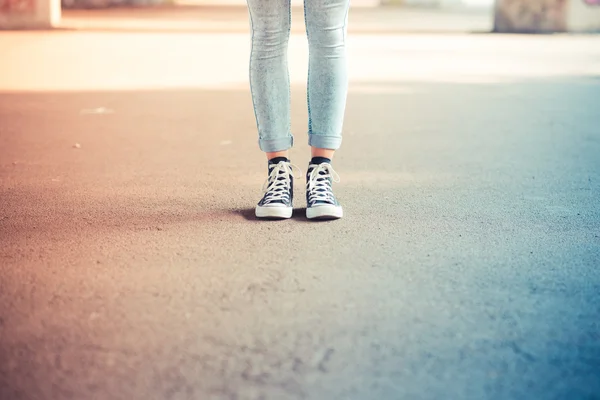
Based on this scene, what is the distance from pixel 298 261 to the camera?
5.80 ft

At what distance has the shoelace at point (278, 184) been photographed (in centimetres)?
216

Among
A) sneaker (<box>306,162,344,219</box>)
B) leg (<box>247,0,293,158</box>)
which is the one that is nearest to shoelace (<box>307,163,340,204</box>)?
sneaker (<box>306,162,344,219</box>)

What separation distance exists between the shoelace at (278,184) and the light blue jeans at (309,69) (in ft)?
0.18

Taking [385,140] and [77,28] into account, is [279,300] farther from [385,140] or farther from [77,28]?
[77,28]

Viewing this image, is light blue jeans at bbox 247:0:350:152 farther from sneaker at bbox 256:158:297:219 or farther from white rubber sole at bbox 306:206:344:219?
white rubber sole at bbox 306:206:344:219

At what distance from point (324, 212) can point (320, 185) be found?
0.32 feet

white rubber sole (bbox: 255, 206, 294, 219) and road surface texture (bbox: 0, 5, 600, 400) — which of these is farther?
white rubber sole (bbox: 255, 206, 294, 219)

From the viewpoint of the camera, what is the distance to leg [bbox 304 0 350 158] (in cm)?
209

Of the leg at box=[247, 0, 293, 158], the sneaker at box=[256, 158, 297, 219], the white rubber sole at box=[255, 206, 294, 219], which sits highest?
the leg at box=[247, 0, 293, 158]

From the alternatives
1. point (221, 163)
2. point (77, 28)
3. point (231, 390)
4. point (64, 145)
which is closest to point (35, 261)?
point (231, 390)

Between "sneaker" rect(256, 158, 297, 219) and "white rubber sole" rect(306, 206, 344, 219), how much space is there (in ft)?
0.21

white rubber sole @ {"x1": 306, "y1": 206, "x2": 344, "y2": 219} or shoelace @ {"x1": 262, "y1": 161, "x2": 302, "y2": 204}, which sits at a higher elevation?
shoelace @ {"x1": 262, "y1": 161, "x2": 302, "y2": 204}

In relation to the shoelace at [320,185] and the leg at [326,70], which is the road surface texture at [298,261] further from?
the leg at [326,70]

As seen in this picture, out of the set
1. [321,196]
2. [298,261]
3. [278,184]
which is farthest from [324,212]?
[298,261]
